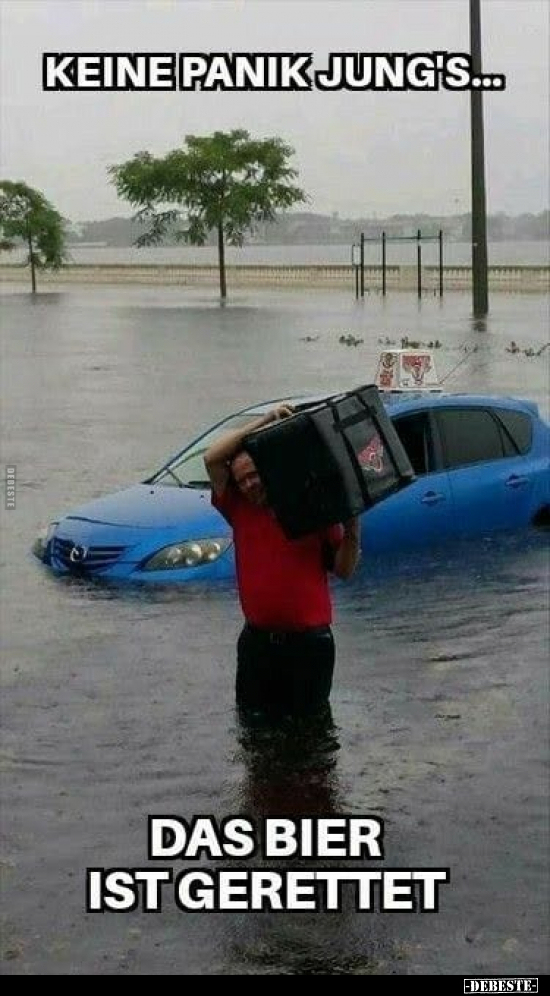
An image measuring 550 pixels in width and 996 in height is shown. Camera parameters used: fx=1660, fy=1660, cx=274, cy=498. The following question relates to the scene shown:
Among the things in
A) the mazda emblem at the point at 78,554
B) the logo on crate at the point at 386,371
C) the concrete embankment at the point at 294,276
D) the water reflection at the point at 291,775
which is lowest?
the water reflection at the point at 291,775

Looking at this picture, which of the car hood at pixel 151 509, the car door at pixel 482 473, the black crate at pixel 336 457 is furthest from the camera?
the car door at pixel 482 473

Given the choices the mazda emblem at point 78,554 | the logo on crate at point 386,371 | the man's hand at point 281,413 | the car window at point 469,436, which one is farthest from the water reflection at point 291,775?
the logo on crate at point 386,371

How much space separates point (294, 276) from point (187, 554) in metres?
54.7

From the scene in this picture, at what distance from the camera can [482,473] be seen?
13234mm

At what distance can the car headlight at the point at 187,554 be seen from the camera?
11781mm

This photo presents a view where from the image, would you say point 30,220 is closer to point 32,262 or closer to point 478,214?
point 32,262

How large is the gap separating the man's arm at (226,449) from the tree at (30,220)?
6333 centimetres

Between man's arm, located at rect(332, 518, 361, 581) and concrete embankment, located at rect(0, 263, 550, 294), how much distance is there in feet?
163

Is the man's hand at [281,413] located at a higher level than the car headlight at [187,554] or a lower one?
higher

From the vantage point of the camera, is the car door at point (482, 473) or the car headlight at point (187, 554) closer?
the car headlight at point (187, 554)

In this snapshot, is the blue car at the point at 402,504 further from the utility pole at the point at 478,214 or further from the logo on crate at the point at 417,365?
the utility pole at the point at 478,214

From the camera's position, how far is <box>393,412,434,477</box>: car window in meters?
12.9

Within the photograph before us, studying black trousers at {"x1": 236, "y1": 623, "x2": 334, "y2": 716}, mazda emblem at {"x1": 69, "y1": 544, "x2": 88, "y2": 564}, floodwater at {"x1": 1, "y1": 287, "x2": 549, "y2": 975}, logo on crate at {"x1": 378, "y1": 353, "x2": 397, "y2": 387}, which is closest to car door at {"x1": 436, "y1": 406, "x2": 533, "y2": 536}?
floodwater at {"x1": 1, "y1": 287, "x2": 549, "y2": 975}

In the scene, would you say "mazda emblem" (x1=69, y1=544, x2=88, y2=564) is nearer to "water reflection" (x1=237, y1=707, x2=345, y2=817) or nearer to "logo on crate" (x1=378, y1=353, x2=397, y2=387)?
"logo on crate" (x1=378, y1=353, x2=397, y2=387)
